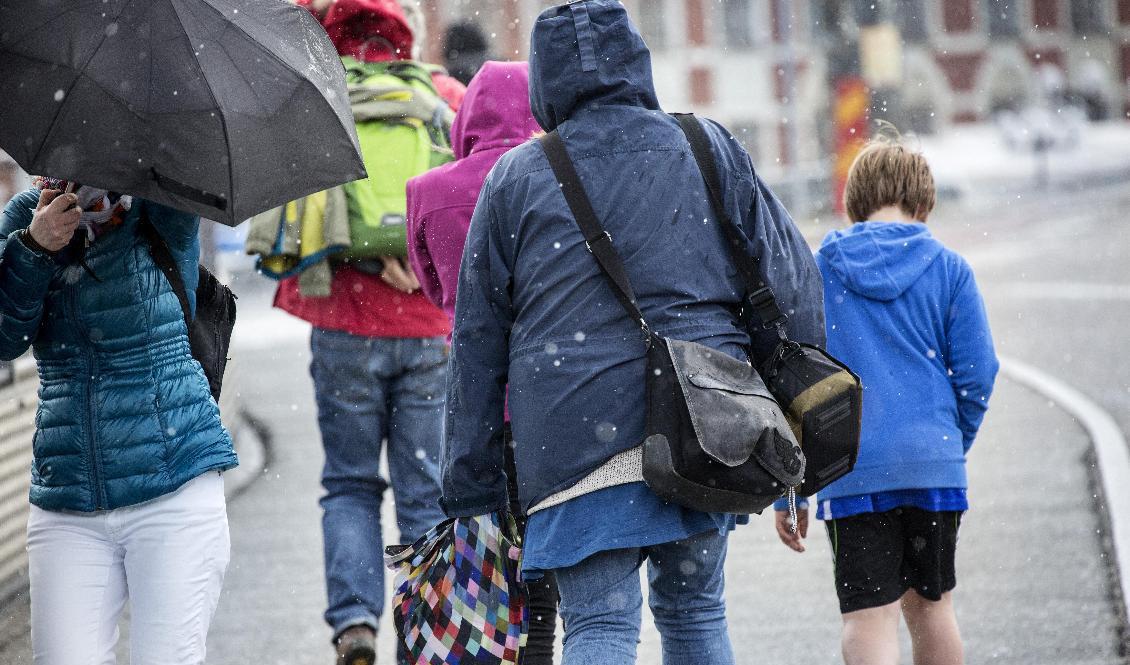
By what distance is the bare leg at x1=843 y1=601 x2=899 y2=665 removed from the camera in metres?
4.21

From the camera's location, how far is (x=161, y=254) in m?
3.60

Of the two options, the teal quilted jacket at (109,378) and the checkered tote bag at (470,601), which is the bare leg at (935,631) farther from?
the teal quilted jacket at (109,378)

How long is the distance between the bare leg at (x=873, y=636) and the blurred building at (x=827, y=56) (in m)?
30.1

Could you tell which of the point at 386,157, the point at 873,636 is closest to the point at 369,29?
the point at 386,157

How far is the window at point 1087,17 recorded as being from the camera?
61.4 m

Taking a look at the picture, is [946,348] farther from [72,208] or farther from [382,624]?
[382,624]

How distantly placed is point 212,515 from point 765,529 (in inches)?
182

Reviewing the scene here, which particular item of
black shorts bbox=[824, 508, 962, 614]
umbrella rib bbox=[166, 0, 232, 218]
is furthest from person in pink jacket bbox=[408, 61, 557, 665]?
umbrella rib bbox=[166, 0, 232, 218]

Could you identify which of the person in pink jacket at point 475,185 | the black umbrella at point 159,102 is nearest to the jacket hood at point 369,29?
the person in pink jacket at point 475,185

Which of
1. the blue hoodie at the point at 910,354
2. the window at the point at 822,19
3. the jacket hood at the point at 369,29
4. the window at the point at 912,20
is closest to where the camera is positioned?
the blue hoodie at the point at 910,354

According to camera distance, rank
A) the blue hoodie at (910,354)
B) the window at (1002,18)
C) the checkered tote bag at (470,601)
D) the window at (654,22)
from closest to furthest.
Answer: the checkered tote bag at (470,601), the blue hoodie at (910,354), the window at (654,22), the window at (1002,18)

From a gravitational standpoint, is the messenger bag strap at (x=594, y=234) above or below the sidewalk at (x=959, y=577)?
above

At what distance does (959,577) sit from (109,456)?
13.1 ft

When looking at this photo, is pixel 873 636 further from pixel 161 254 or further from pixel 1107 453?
pixel 1107 453
